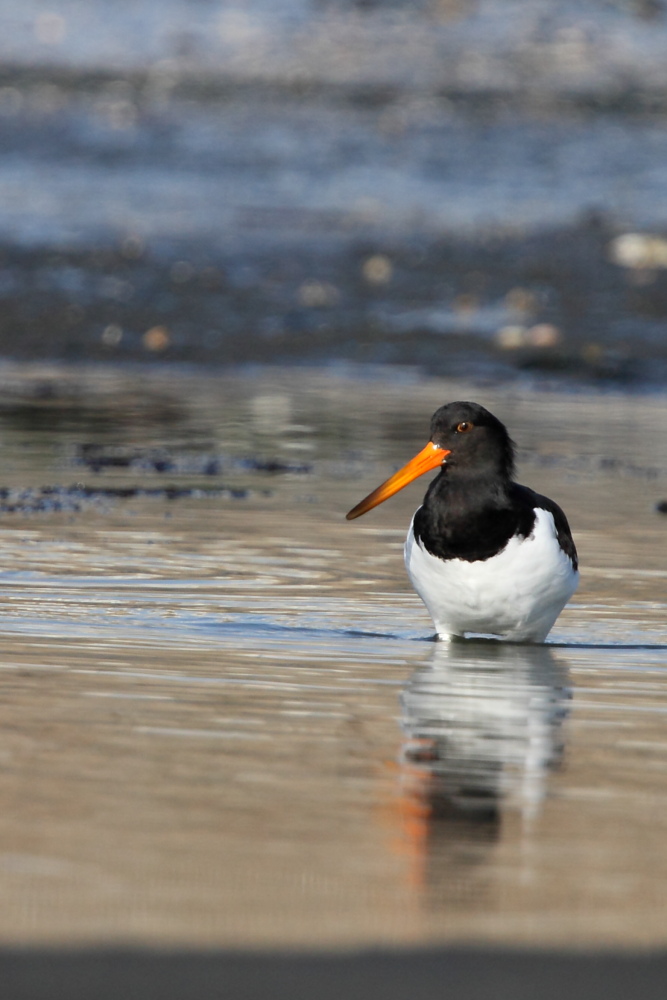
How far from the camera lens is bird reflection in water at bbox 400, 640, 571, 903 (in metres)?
3.63

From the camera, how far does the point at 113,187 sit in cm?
1947

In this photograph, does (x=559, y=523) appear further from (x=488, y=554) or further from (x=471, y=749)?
(x=471, y=749)

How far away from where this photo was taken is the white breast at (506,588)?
5.72 metres

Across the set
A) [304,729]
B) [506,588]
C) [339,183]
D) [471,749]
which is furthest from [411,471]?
[339,183]

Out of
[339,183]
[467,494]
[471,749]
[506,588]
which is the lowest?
[339,183]

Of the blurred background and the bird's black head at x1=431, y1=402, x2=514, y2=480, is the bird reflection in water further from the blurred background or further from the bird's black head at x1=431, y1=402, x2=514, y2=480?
the blurred background

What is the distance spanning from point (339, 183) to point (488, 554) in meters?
14.4

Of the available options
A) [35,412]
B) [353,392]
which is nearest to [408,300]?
[353,392]

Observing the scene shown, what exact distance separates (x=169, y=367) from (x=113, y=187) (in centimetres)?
628

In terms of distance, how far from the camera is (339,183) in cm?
1981

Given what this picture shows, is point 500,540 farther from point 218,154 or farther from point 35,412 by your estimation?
point 218,154

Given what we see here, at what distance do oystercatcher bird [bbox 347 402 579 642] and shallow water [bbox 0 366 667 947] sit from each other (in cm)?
12

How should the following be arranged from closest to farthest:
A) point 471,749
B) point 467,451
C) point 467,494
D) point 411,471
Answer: point 471,749, point 467,494, point 467,451, point 411,471

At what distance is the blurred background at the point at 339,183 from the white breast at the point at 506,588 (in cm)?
754
